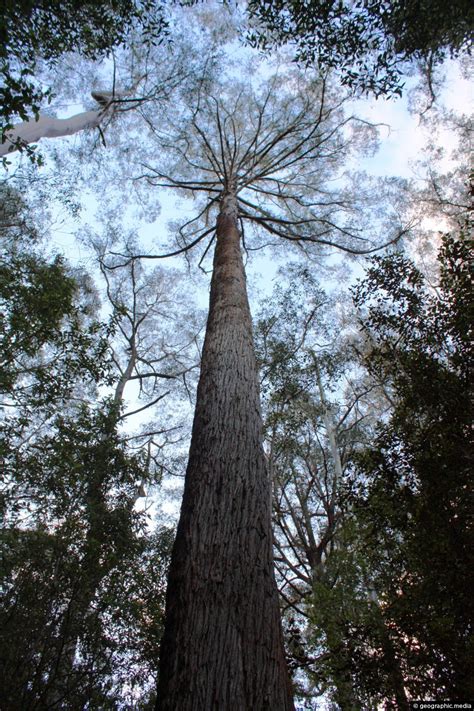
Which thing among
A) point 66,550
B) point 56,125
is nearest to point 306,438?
point 66,550

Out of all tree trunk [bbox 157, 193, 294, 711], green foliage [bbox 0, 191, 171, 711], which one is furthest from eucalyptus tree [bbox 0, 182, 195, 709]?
tree trunk [bbox 157, 193, 294, 711]

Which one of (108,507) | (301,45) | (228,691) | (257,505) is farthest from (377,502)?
(301,45)

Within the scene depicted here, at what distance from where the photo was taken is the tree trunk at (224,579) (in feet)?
3.42

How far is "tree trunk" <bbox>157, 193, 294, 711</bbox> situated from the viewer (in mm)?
1043

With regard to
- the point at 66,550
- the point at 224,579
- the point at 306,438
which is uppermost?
the point at 306,438

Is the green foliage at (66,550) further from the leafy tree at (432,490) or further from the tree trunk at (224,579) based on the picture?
the leafy tree at (432,490)

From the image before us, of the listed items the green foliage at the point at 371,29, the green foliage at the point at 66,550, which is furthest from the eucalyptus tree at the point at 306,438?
the green foliage at the point at 371,29

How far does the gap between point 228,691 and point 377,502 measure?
2224mm

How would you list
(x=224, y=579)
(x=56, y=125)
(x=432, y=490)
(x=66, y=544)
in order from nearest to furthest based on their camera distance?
(x=224, y=579)
(x=432, y=490)
(x=66, y=544)
(x=56, y=125)

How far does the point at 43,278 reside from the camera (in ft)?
14.3

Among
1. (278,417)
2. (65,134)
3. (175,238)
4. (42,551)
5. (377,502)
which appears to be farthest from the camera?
(175,238)

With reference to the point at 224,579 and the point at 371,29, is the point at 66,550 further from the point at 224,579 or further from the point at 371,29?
the point at 371,29

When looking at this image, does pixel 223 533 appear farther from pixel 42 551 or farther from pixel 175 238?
pixel 175 238

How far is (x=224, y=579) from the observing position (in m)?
1.28
